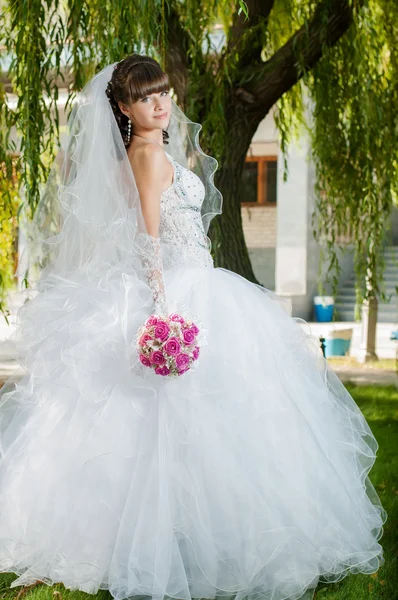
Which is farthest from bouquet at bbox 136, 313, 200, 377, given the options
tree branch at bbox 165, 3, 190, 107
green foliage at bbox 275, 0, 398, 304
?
green foliage at bbox 275, 0, 398, 304

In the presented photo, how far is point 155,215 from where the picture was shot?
270cm

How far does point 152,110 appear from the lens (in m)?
2.77

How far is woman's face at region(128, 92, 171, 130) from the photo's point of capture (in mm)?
2771

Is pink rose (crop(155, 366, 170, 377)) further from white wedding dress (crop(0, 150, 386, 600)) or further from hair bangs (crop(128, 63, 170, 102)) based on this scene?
hair bangs (crop(128, 63, 170, 102))

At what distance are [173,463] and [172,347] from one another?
353mm

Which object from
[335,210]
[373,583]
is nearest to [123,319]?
[373,583]

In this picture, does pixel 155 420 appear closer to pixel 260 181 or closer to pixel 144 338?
pixel 144 338

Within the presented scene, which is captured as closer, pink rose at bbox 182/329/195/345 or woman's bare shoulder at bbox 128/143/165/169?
pink rose at bbox 182/329/195/345

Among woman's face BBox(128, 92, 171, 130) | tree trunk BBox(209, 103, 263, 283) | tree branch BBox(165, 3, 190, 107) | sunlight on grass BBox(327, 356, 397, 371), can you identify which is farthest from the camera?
sunlight on grass BBox(327, 356, 397, 371)

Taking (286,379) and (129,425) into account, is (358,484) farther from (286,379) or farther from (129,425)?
(129,425)

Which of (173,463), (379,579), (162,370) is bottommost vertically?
(379,579)

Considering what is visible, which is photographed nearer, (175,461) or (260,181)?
(175,461)

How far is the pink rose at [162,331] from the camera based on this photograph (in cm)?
241

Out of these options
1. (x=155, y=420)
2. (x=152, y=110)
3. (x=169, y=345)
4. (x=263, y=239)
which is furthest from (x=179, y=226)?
(x=263, y=239)
